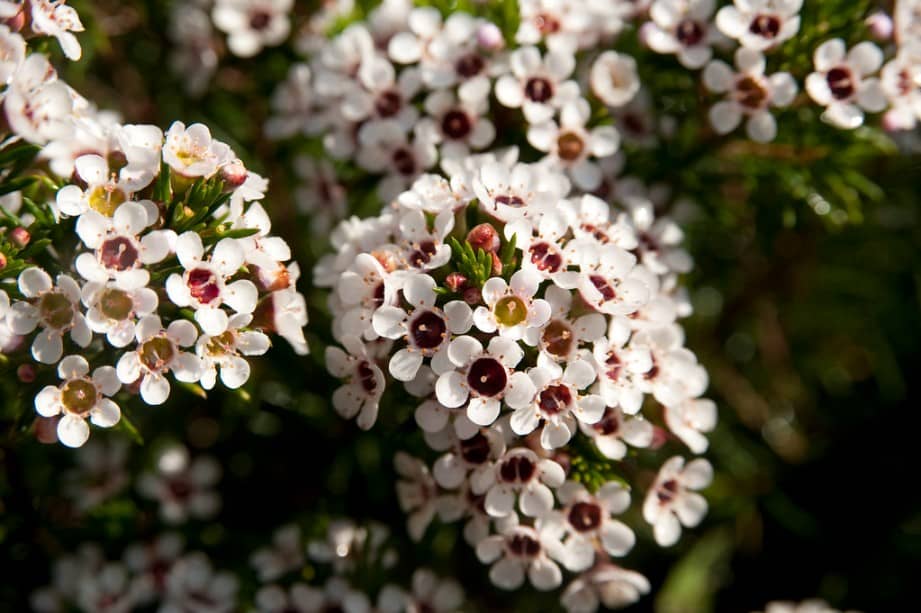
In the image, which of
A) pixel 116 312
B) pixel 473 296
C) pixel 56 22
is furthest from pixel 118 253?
pixel 473 296

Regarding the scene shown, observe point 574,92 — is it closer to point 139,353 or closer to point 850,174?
point 850,174

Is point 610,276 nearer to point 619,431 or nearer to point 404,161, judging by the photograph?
point 619,431

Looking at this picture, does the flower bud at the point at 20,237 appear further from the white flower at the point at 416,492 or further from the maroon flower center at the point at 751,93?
the maroon flower center at the point at 751,93

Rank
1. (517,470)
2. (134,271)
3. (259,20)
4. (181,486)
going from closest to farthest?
(134,271) < (517,470) < (181,486) < (259,20)

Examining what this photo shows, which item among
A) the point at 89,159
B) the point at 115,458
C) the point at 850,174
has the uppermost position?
the point at 89,159

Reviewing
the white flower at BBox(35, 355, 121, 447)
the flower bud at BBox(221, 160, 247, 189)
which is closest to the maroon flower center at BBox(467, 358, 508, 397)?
the flower bud at BBox(221, 160, 247, 189)

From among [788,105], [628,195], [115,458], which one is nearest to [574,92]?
[628,195]
